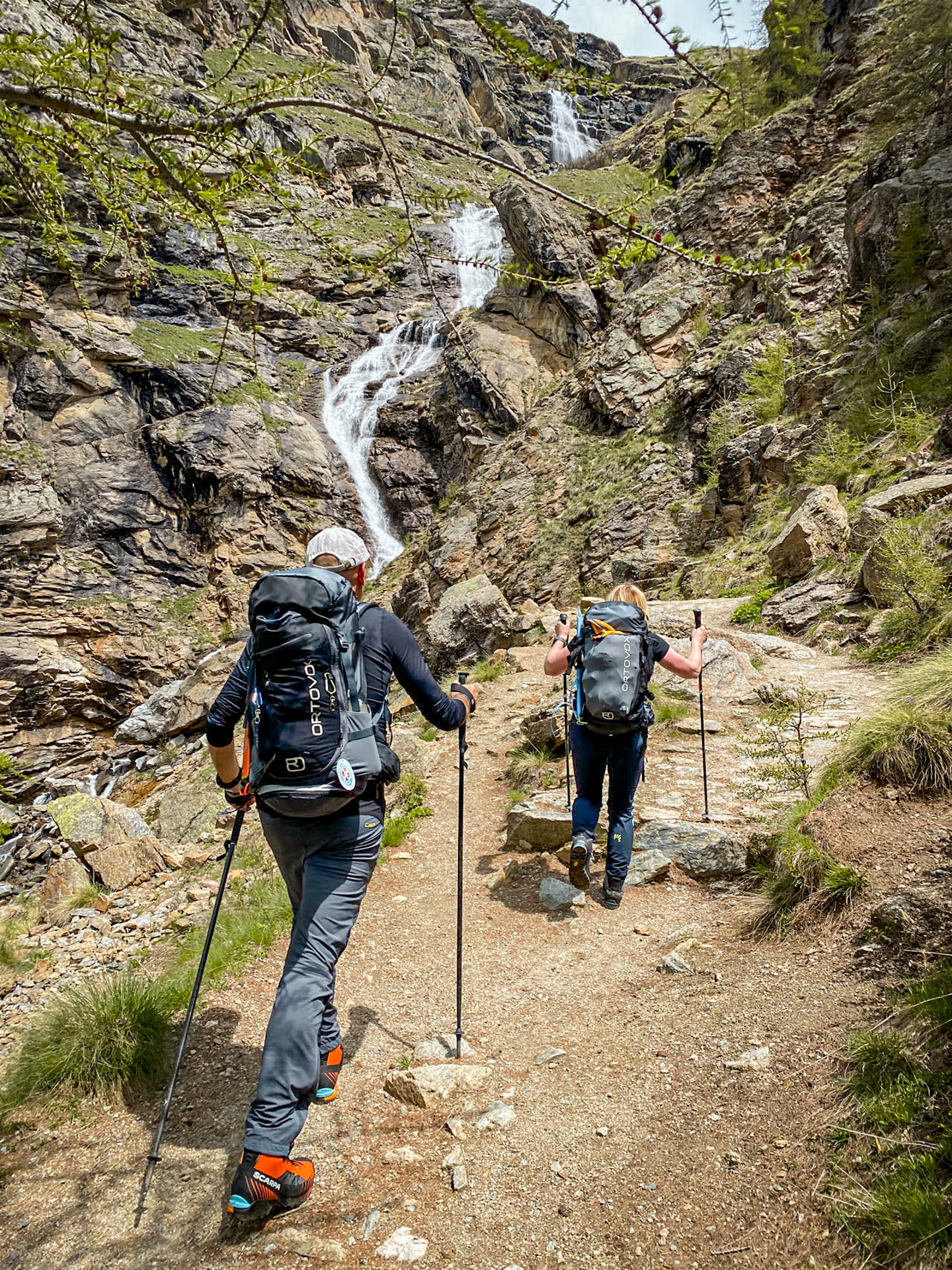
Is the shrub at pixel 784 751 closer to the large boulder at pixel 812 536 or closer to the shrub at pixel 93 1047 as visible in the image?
the shrub at pixel 93 1047

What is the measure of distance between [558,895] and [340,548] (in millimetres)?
3148

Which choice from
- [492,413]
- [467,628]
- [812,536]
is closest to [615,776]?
[812,536]

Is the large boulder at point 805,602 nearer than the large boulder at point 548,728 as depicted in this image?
No

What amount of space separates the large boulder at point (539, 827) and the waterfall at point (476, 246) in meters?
30.1

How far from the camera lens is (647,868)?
4863 millimetres

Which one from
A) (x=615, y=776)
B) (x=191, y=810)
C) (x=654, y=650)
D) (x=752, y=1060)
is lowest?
(x=191, y=810)

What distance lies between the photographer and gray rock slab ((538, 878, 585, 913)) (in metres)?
4.79

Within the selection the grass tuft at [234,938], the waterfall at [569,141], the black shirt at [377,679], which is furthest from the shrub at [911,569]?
the waterfall at [569,141]

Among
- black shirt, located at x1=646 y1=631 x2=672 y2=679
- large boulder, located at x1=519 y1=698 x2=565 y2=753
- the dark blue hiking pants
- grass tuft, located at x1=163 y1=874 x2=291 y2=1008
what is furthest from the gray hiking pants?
large boulder, located at x1=519 y1=698 x2=565 y2=753

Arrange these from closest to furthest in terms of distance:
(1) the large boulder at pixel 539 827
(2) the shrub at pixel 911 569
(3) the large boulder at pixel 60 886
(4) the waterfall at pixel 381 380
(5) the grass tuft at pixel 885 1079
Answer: (5) the grass tuft at pixel 885 1079
(1) the large boulder at pixel 539 827
(3) the large boulder at pixel 60 886
(2) the shrub at pixel 911 569
(4) the waterfall at pixel 381 380

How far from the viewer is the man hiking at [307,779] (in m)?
2.43

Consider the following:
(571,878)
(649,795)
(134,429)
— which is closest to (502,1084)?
(571,878)

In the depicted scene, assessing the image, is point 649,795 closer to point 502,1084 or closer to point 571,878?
point 571,878

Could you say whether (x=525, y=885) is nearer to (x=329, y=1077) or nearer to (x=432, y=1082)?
(x=432, y=1082)
